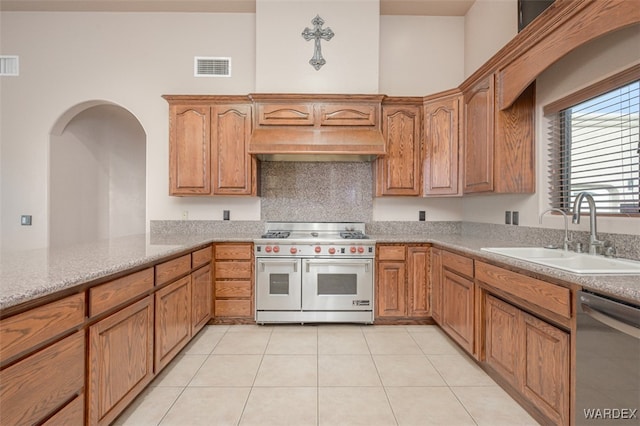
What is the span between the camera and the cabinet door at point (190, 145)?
344 cm

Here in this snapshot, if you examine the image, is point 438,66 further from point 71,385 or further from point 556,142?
point 71,385

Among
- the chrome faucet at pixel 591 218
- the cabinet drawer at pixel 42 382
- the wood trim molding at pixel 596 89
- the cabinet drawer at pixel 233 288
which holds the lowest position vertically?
the cabinet drawer at pixel 233 288

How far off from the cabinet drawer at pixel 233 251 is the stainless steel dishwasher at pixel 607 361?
2.62 m

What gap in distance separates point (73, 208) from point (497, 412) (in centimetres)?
496

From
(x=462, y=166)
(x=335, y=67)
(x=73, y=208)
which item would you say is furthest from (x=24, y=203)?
(x=462, y=166)

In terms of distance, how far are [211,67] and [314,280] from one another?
2.72 metres

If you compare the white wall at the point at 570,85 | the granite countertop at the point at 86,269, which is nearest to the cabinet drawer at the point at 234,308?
the granite countertop at the point at 86,269

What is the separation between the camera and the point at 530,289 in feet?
5.74

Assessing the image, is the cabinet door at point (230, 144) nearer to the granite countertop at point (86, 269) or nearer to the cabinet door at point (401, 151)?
the granite countertop at point (86, 269)

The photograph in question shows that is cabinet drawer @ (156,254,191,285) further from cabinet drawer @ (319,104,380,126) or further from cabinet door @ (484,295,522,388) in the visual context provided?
cabinet door @ (484,295,522,388)

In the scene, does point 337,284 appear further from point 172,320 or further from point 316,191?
point 172,320

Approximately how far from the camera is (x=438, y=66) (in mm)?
3914

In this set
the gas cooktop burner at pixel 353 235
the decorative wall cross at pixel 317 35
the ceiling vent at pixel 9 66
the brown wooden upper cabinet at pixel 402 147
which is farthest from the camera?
the ceiling vent at pixel 9 66

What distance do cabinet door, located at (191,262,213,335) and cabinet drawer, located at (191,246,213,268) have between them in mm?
63
